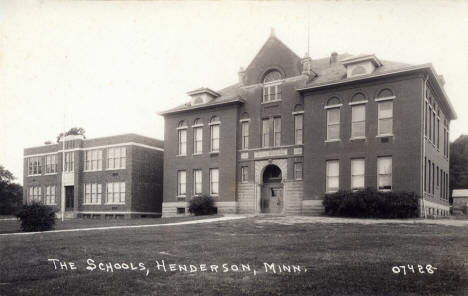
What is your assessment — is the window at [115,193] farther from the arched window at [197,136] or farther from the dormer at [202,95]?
the dormer at [202,95]

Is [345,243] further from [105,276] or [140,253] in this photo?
[105,276]

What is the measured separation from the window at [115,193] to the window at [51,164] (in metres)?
9.20

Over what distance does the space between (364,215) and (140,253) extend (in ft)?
52.7

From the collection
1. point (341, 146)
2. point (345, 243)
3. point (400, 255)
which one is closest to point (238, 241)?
point (345, 243)

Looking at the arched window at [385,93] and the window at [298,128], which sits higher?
the arched window at [385,93]

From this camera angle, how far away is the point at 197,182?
1379 inches

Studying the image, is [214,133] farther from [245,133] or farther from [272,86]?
[272,86]

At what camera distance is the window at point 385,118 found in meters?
26.8

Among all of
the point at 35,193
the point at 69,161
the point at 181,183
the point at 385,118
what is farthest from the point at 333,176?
the point at 35,193

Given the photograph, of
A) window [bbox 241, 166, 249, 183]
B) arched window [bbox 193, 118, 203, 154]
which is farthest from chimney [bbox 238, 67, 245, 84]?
window [bbox 241, 166, 249, 183]

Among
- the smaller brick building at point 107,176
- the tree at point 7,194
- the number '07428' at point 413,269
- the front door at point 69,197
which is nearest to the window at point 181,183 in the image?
the smaller brick building at point 107,176

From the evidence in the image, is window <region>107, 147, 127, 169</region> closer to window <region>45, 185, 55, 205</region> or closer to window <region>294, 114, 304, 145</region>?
window <region>45, 185, 55, 205</region>

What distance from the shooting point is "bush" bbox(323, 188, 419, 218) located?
24.6 meters

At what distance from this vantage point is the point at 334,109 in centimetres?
2884
